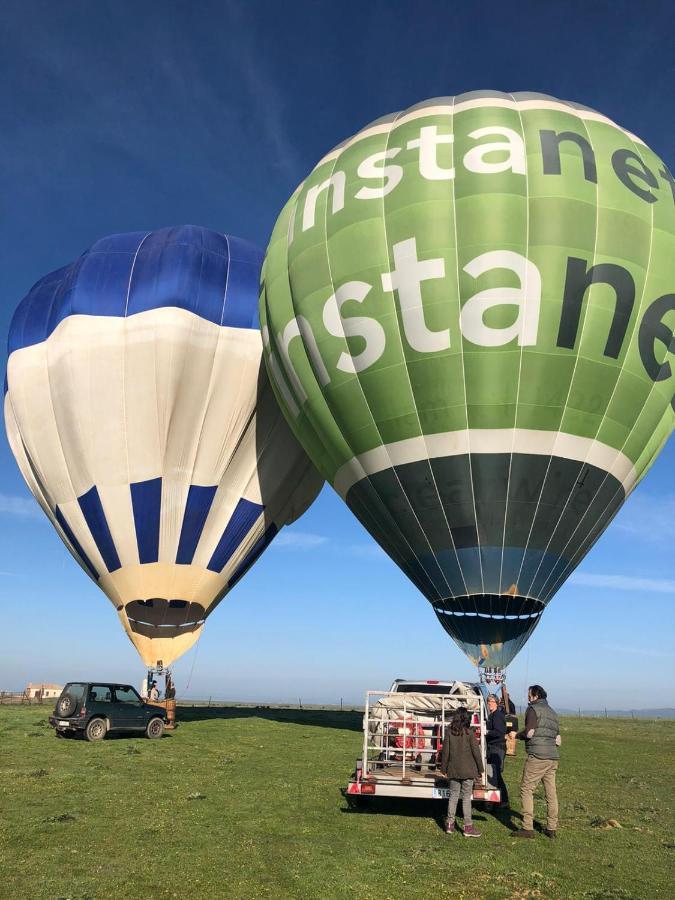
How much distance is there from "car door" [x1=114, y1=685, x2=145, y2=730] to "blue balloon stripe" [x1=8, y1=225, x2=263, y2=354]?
444 inches

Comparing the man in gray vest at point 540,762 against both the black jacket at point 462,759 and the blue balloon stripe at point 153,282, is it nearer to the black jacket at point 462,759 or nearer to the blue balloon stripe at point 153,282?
the black jacket at point 462,759

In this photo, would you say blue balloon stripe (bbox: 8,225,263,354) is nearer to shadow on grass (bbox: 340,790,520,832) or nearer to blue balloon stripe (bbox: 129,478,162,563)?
blue balloon stripe (bbox: 129,478,162,563)

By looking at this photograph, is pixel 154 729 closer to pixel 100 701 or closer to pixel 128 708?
pixel 128 708

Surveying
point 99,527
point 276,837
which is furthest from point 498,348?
point 99,527

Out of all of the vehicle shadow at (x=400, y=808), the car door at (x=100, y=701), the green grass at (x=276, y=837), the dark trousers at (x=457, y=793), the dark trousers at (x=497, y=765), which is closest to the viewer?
the green grass at (x=276, y=837)

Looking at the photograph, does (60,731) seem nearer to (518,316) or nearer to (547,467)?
(547,467)

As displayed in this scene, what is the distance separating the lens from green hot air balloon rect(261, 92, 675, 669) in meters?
14.7

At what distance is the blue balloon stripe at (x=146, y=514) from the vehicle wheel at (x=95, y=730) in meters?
6.00

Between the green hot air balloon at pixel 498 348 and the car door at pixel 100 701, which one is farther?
the car door at pixel 100 701

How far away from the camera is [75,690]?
16453 mm

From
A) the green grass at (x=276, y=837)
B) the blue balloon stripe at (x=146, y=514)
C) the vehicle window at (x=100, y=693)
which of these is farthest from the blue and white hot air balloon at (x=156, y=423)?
the green grass at (x=276, y=837)

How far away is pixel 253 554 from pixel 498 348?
42.7 feet

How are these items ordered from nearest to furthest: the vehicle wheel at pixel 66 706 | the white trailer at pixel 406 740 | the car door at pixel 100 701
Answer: the white trailer at pixel 406 740 → the vehicle wheel at pixel 66 706 → the car door at pixel 100 701

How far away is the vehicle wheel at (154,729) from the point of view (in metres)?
17.5
